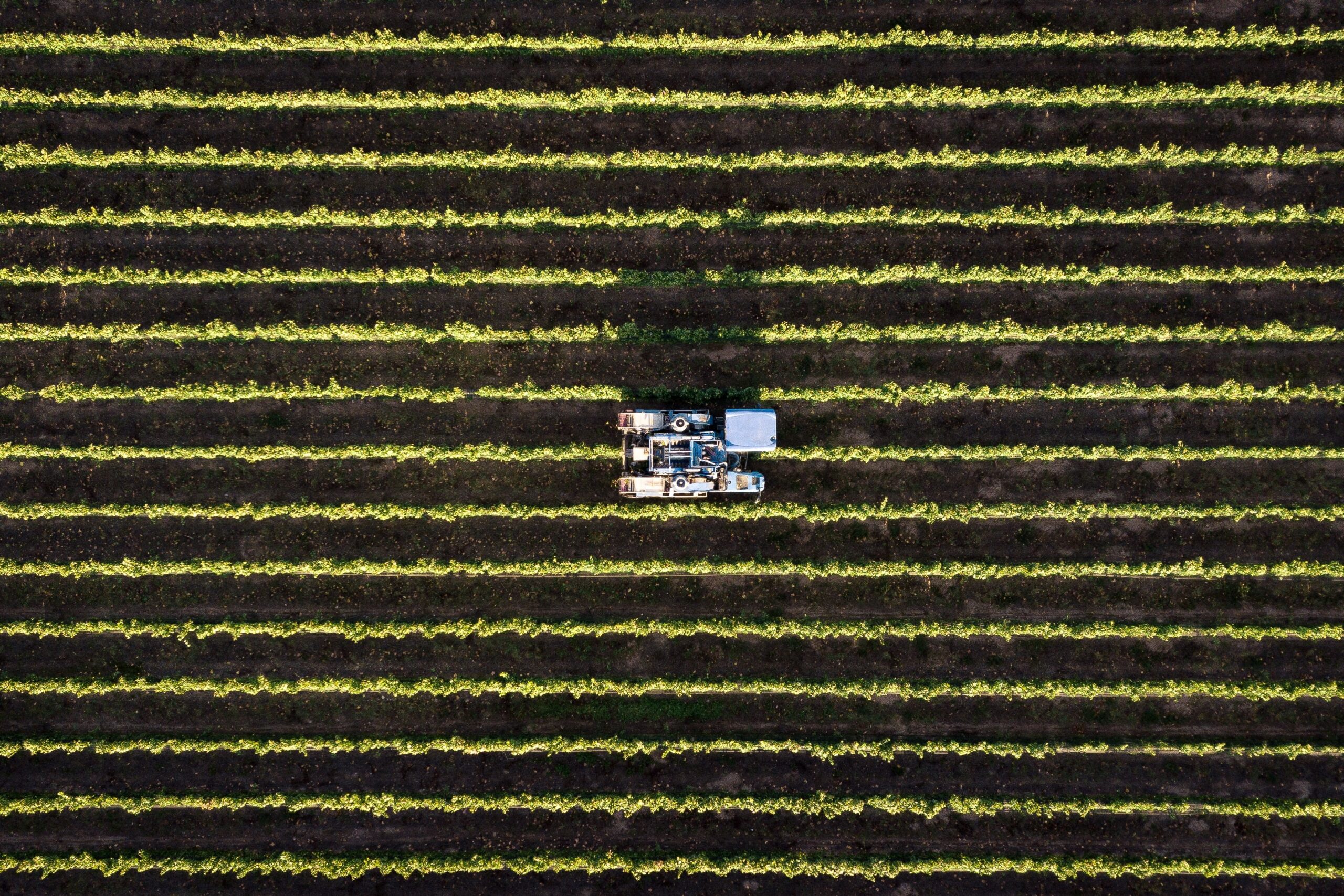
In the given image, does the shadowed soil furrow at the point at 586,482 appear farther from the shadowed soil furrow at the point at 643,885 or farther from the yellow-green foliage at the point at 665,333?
the shadowed soil furrow at the point at 643,885

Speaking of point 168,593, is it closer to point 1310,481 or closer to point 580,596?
point 580,596

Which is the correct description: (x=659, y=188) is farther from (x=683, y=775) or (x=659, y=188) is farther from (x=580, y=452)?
(x=683, y=775)

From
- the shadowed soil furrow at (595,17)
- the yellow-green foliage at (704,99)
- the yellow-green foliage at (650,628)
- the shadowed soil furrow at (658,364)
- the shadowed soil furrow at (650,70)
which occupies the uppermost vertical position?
the shadowed soil furrow at (595,17)

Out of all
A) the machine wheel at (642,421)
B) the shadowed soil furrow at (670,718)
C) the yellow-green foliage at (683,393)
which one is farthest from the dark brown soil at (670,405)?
the machine wheel at (642,421)

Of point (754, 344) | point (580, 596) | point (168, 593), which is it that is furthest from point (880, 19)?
point (168, 593)

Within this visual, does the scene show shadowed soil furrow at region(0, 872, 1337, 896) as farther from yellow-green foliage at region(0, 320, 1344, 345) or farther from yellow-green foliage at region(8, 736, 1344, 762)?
yellow-green foliage at region(0, 320, 1344, 345)

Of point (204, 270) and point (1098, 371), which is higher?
point (204, 270)
